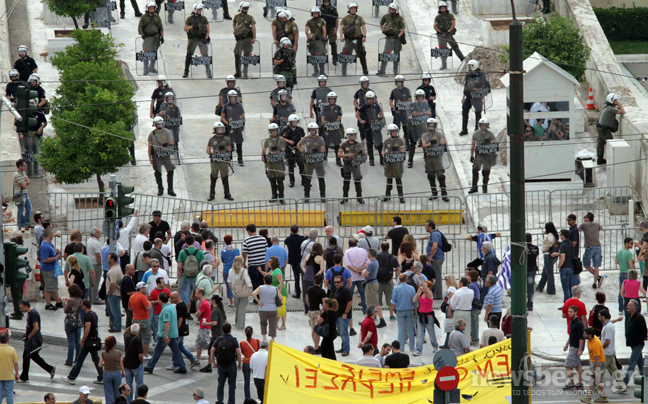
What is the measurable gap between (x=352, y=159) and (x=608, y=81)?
24.1 ft

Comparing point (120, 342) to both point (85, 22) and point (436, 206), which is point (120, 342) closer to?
point (436, 206)

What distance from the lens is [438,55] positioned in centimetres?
3072

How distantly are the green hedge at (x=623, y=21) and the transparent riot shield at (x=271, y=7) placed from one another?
30.1ft

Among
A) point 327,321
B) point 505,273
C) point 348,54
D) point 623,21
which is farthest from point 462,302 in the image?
point 623,21

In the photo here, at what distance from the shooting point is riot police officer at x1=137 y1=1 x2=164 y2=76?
30.0 m

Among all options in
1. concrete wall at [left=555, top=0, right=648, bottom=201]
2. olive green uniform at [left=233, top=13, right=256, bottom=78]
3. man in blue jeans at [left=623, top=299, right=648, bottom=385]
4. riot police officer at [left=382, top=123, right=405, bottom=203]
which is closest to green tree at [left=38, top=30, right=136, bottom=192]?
olive green uniform at [left=233, top=13, right=256, bottom=78]

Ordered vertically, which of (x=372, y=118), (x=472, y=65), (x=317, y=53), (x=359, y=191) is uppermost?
(x=317, y=53)

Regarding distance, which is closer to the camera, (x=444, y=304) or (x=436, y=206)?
(x=444, y=304)

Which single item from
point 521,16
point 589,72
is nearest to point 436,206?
point 589,72

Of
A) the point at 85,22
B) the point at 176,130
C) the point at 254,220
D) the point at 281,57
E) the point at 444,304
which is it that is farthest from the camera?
the point at 85,22

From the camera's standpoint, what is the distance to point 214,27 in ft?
110

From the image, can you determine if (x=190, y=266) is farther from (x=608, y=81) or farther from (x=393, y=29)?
(x=608, y=81)

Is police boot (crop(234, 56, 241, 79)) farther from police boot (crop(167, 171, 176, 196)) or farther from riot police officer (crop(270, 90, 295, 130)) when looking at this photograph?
police boot (crop(167, 171, 176, 196))

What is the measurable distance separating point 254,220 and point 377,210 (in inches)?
99.0
